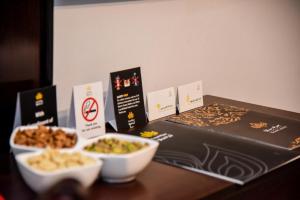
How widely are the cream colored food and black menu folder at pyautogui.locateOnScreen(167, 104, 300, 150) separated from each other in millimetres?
617

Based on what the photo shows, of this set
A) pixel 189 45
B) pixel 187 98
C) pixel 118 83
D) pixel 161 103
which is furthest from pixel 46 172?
pixel 189 45

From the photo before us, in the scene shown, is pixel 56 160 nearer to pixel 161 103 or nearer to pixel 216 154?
pixel 216 154

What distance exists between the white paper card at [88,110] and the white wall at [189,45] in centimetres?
16

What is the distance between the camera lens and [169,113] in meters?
1.97

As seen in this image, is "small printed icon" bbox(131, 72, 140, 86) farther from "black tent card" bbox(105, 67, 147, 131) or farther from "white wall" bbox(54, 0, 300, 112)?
"white wall" bbox(54, 0, 300, 112)

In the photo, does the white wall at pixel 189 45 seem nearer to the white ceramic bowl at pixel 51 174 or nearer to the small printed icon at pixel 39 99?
the small printed icon at pixel 39 99

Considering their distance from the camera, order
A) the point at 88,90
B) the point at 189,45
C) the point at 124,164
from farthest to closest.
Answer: the point at 189,45 < the point at 88,90 < the point at 124,164

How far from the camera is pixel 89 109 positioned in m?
1.66

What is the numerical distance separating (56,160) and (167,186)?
0.29 meters

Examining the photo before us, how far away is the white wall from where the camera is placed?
180 cm

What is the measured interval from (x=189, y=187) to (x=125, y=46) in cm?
71

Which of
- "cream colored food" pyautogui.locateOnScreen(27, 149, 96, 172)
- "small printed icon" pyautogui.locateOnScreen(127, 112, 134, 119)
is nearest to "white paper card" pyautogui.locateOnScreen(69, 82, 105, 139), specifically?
"small printed icon" pyautogui.locateOnScreen(127, 112, 134, 119)

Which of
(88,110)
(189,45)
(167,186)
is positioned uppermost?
(189,45)

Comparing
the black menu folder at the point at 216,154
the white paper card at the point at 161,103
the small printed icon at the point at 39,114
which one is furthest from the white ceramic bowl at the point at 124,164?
the white paper card at the point at 161,103
